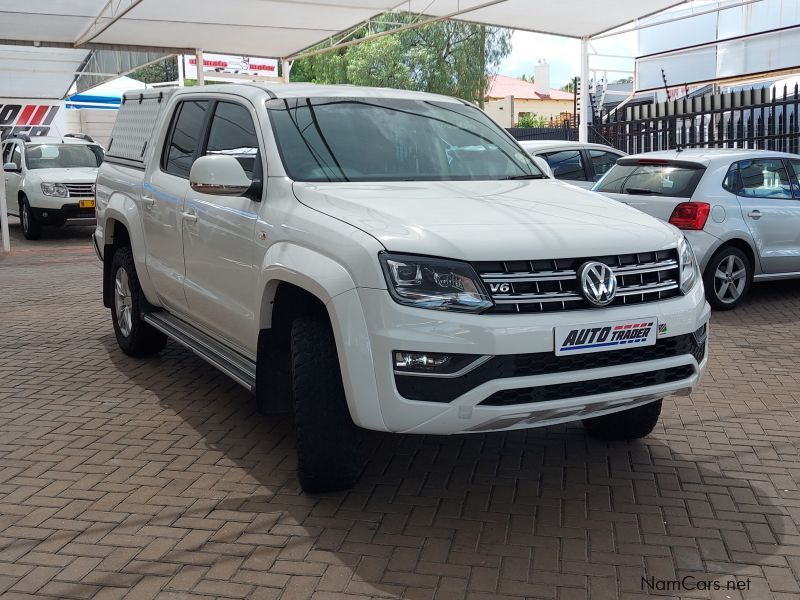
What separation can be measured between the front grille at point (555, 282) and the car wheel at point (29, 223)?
15.4 metres

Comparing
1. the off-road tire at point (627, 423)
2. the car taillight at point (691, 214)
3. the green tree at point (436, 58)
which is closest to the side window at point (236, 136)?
the off-road tire at point (627, 423)

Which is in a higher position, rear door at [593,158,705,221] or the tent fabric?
the tent fabric

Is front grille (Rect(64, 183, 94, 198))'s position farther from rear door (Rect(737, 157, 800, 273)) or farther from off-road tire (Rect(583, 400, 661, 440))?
off-road tire (Rect(583, 400, 661, 440))

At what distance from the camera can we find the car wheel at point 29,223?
1766cm

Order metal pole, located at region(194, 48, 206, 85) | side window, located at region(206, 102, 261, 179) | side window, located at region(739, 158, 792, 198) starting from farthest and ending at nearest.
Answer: metal pole, located at region(194, 48, 206, 85), side window, located at region(739, 158, 792, 198), side window, located at region(206, 102, 261, 179)

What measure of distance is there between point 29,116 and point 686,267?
32.6 metres

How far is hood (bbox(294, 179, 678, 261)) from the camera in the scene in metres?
3.91

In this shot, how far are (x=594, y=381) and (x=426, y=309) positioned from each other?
31.7 inches

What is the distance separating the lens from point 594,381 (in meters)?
4.03

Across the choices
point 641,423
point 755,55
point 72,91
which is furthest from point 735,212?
point 72,91

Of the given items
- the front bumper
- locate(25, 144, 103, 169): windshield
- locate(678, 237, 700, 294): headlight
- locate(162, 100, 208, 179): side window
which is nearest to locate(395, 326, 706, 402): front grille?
the front bumper

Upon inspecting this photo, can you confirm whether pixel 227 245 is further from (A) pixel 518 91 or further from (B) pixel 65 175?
(A) pixel 518 91

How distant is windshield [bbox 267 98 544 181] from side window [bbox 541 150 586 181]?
6.58m

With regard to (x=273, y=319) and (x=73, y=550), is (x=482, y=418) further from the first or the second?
(x=73, y=550)
